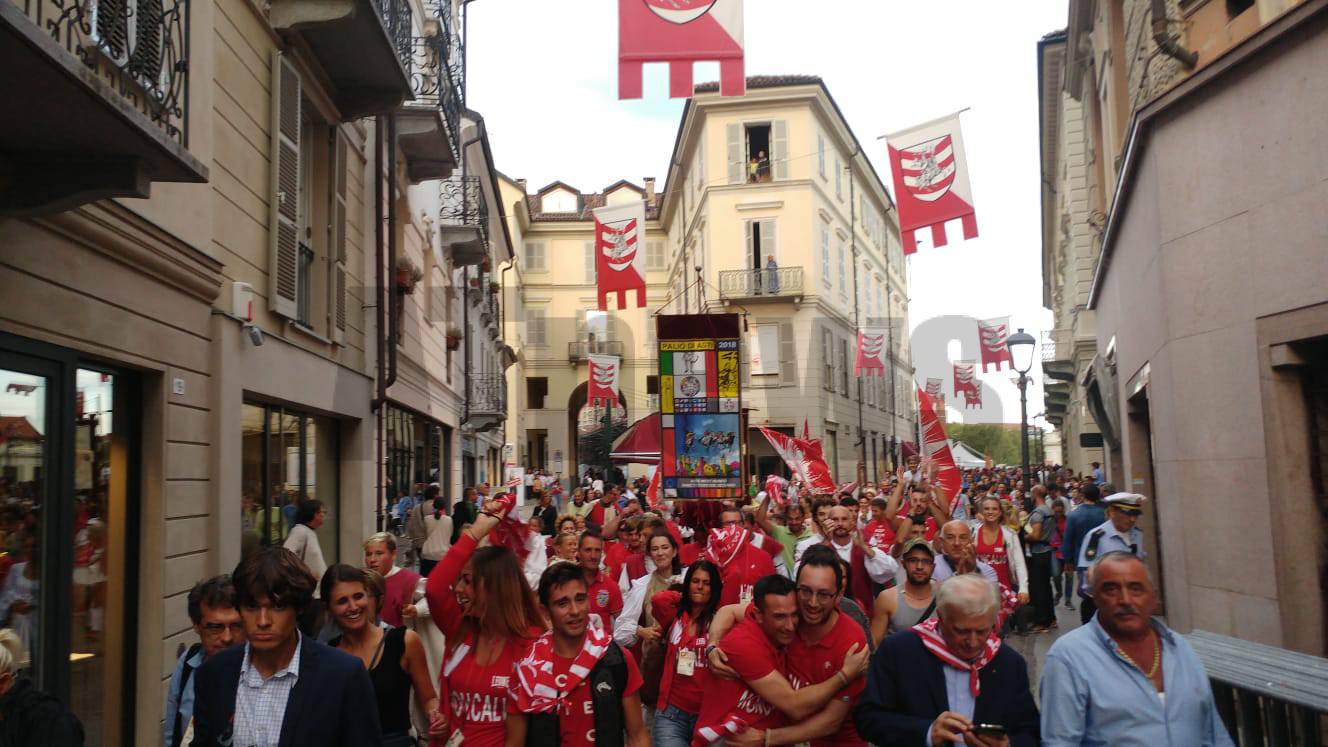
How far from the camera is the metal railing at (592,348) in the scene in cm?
5031

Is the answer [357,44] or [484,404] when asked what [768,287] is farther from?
[357,44]

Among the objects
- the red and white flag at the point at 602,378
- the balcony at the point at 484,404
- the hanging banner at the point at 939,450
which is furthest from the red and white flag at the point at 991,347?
the hanging banner at the point at 939,450

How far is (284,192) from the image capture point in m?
10.6

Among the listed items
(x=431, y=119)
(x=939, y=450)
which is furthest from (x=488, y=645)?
(x=431, y=119)

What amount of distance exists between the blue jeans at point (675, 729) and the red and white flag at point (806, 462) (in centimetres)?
948

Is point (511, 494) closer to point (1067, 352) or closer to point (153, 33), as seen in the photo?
point (153, 33)

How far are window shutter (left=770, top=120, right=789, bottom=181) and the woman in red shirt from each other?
113 feet

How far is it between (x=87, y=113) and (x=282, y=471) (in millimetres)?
6381

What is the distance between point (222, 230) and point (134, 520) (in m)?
2.54

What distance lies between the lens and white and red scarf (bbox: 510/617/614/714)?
14.5ft

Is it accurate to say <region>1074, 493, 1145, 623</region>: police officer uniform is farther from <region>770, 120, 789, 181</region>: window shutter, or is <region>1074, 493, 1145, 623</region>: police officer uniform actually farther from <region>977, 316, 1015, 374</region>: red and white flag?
<region>770, 120, 789, 181</region>: window shutter

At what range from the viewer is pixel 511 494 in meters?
6.39

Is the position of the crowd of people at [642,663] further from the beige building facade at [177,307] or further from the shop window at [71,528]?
the beige building facade at [177,307]

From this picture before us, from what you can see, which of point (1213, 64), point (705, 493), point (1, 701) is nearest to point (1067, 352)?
point (705, 493)
